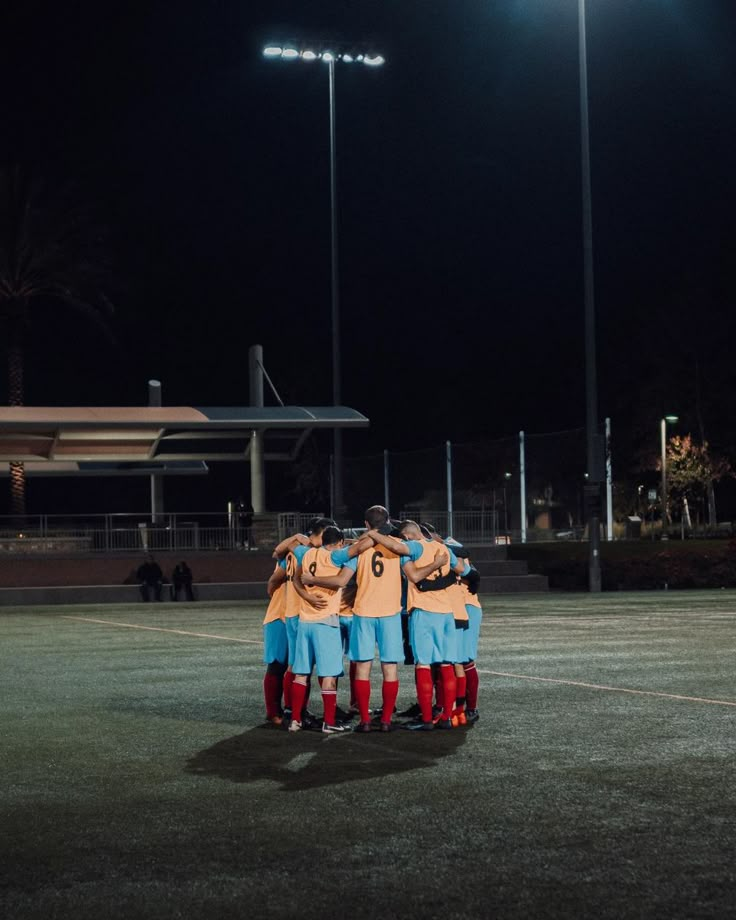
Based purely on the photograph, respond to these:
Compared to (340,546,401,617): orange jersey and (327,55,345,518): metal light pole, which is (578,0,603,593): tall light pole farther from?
(340,546,401,617): orange jersey

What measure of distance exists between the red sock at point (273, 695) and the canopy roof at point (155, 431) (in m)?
28.2

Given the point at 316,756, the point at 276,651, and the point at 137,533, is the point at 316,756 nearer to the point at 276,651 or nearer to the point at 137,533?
the point at 276,651

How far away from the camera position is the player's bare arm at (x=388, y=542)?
1028 cm

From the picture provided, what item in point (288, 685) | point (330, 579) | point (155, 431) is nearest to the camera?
point (330, 579)

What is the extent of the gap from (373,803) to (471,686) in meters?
3.56

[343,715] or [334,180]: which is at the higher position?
[334,180]

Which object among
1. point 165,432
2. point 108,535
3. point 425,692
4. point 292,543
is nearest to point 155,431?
point 165,432

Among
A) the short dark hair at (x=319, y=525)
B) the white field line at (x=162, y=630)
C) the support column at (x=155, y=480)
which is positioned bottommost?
the white field line at (x=162, y=630)

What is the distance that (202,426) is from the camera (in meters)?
40.0

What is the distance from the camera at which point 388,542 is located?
10.3m

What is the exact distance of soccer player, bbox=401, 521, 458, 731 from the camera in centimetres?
1055

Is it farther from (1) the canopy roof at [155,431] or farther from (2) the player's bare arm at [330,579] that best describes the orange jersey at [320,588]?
(1) the canopy roof at [155,431]

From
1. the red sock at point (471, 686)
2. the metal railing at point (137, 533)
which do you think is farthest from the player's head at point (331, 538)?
the metal railing at point (137, 533)

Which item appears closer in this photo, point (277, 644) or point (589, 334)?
point (277, 644)
